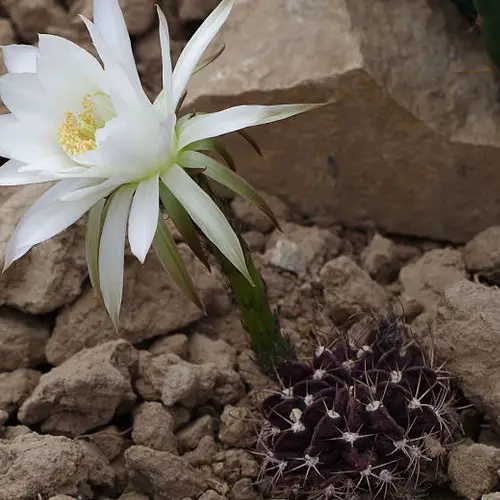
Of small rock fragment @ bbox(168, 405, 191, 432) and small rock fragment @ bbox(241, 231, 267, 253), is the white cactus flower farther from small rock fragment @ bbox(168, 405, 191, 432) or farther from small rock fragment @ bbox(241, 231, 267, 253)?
small rock fragment @ bbox(241, 231, 267, 253)

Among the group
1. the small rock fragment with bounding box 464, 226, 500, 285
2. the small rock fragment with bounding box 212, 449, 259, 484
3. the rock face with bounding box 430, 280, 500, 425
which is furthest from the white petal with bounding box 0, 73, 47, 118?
the small rock fragment with bounding box 464, 226, 500, 285

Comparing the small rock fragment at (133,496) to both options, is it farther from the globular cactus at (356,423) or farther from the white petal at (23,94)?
the white petal at (23,94)

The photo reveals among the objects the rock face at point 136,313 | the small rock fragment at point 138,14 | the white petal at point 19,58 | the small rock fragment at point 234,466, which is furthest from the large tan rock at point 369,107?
the small rock fragment at point 234,466

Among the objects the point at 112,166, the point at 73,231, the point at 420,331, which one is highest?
the point at 112,166

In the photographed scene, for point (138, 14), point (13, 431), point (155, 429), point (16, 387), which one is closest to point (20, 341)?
point (16, 387)

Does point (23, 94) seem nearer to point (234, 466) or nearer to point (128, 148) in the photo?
point (128, 148)

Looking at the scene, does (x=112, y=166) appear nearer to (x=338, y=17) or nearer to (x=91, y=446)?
(x=91, y=446)

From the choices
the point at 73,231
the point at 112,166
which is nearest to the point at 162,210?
the point at 112,166
